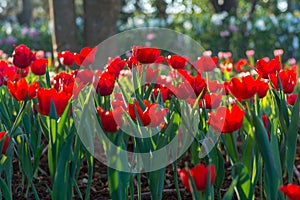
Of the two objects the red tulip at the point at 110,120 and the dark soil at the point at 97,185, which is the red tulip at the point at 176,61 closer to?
the dark soil at the point at 97,185

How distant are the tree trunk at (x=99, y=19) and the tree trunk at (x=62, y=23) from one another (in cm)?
19

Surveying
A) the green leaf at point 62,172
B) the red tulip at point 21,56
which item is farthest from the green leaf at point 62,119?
the red tulip at point 21,56

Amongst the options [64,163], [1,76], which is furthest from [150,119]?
[1,76]

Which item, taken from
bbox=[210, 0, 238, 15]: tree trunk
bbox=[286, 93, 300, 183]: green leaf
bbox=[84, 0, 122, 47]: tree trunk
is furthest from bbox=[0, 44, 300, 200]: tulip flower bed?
bbox=[210, 0, 238, 15]: tree trunk

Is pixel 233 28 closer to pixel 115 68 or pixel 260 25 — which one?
pixel 260 25

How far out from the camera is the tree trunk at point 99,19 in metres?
6.42

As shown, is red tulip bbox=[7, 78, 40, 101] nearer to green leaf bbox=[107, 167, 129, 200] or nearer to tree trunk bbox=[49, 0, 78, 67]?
green leaf bbox=[107, 167, 129, 200]

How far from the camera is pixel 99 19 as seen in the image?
21.3 feet

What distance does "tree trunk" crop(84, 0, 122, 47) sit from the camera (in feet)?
21.1

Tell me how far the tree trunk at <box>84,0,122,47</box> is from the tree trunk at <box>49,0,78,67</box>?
0.62 ft

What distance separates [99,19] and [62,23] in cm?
43

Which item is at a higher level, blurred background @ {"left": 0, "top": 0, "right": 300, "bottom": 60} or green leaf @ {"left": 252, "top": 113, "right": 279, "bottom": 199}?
blurred background @ {"left": 0, "top": 0, "right": 300, "bottom": 60}

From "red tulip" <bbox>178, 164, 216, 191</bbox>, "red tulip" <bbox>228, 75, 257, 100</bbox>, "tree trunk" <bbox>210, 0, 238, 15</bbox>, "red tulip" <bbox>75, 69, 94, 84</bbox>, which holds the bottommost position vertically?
"red tulip" <bbox>178, 164, 216, 191</bbox>

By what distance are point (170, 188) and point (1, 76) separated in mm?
883
